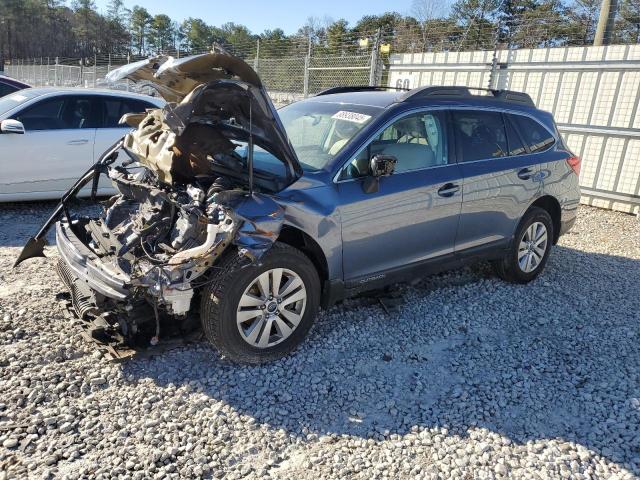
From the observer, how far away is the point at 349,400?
3262 mm

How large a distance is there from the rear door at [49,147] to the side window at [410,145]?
14.7 ft

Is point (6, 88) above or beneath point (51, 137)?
above

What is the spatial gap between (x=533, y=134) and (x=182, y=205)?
3651 millimetres

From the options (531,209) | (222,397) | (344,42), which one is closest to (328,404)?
(222,397)

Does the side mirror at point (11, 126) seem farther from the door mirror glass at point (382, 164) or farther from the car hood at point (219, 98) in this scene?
the door mirror glass at point (382, 164)

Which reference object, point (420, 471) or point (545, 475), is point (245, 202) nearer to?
point (420, 471)

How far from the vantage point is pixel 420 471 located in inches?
107

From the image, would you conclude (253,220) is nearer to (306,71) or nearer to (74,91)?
(74,91)

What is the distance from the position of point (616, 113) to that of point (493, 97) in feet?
15.8

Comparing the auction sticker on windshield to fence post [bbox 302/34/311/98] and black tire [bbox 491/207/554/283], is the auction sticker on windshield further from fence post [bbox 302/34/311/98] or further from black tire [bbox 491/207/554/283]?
fence post [bbox 302/34/311/98]

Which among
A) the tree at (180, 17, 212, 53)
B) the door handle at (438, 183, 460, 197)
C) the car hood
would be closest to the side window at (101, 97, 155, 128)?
the car hood

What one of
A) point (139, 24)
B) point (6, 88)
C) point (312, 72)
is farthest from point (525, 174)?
point (139, 24)

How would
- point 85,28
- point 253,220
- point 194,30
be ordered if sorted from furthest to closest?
point 85,28
point 194,30
point 253,220

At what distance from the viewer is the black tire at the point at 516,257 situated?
202 inches
